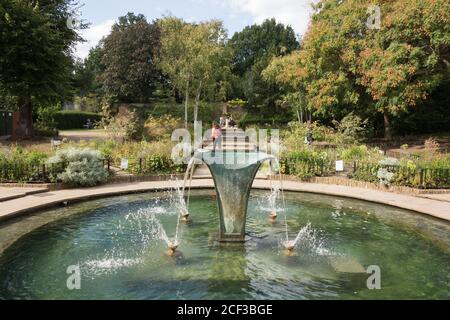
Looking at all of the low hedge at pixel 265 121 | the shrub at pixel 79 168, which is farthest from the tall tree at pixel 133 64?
the shrub at pixel 79 168

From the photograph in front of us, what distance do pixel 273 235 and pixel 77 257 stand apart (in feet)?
13.8

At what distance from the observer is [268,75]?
3753cm

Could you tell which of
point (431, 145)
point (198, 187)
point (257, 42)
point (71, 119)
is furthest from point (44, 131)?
point (257, 42)

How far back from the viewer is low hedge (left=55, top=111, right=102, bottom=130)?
157 feet

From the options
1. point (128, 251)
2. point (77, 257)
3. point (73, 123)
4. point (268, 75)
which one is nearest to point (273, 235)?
point (128, 251)

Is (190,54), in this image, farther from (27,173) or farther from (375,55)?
(27,173)

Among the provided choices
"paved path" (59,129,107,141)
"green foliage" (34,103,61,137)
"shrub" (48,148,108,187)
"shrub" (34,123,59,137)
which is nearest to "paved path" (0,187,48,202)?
"shrub" (48,148,108,187)

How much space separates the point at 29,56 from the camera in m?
26.1

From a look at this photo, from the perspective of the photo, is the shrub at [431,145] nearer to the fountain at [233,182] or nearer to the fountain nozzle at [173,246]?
the fountain at [233,182]

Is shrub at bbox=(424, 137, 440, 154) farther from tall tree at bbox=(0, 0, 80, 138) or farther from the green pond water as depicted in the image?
tall tree at bbox=(0, 0, 80, 138)

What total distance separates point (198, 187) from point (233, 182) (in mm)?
6600

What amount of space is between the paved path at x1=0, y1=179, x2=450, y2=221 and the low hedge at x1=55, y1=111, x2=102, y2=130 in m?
35.6

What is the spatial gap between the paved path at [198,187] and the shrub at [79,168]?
463mm
